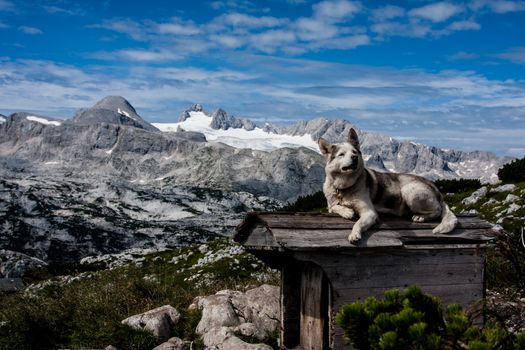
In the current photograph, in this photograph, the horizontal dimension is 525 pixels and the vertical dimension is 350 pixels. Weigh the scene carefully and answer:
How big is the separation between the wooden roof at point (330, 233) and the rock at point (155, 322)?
8.86ft

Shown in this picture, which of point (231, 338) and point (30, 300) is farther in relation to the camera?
point (30, 300)

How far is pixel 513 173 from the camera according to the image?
1336 inches

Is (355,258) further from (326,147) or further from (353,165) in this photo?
(326,147)

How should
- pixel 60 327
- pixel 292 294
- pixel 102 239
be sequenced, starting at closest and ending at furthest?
pixel 292 294 < pixel 60 327 < pixel 102 239

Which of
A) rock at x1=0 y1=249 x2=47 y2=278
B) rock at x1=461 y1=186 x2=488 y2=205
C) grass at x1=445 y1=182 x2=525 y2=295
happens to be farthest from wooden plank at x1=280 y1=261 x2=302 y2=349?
rock at x1=0 y1=249 x2=47 y2=278

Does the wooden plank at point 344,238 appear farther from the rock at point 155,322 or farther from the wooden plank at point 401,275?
the rock at point 155,322

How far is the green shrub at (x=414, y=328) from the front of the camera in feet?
13.4

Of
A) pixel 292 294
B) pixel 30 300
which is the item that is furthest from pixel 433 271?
pixel 30 300

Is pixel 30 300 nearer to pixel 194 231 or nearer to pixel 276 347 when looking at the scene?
pixel 276 347

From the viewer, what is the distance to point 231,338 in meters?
10.4

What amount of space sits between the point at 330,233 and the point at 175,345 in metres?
3.95

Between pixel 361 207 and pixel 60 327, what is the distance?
720 cm

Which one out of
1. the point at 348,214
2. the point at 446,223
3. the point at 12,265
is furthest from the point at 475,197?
the point at 12,265

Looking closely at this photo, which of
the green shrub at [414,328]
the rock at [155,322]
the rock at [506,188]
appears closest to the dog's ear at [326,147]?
the rock at [155,322]
